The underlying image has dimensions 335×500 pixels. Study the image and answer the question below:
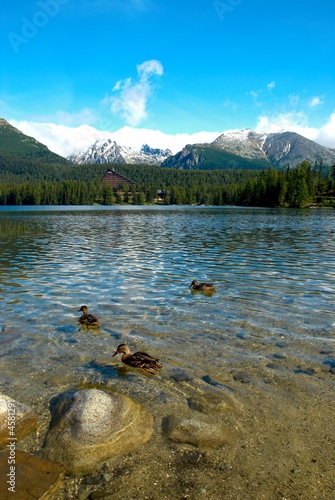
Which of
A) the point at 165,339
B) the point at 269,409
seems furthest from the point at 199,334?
the point at 269,409

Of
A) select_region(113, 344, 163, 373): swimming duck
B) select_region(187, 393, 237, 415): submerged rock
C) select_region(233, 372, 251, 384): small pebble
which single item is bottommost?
select_region(187, 393, 237, 415): submerged rock

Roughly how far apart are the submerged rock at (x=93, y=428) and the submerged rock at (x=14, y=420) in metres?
0.52

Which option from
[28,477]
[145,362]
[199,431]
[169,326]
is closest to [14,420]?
[28,477]

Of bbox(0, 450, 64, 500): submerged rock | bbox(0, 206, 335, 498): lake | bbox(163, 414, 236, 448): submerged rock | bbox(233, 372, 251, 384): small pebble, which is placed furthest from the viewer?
bbox(0, 206, 335, 498): lake

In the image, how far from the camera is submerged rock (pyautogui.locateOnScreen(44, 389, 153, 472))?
7507 millimetres

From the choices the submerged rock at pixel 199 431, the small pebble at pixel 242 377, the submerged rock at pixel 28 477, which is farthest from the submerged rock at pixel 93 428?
the small pebble at pixel 242 377

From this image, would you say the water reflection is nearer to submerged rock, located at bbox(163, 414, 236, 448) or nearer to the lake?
the lake

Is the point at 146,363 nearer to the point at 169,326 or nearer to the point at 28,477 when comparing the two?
the point at 169,326

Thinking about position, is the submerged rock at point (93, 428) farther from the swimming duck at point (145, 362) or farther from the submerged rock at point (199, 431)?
the swimming duck at point (145, 362)

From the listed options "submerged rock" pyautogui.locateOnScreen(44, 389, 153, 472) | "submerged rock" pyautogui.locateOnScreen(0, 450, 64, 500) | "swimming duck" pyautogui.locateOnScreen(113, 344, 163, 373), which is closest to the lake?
"swimming duck" pyautogui.locateOnScreen(113, 344, 163, 373)

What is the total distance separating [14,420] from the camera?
825 centimetres

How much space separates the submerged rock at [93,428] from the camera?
296 inches

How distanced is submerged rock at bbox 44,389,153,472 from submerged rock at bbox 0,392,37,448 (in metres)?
0.52

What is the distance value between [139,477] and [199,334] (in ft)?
25.6
